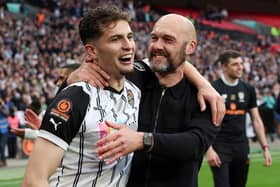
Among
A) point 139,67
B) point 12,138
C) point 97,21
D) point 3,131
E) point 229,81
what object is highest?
point 97,21

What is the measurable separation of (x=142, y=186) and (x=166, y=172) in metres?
0.16

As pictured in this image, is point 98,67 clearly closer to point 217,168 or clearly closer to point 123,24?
point 123,24

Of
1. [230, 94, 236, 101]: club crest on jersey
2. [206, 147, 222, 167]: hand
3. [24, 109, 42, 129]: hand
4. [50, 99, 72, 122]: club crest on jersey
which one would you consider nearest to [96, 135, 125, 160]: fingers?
[50, 99, 72, 122]: club crest on jersey

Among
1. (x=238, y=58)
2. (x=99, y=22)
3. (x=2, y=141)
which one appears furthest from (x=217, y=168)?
(x=2, y=141)

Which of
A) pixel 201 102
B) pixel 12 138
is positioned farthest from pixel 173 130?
pixel 12 138

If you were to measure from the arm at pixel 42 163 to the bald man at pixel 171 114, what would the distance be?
56 centimetres

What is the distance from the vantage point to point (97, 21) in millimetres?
4109

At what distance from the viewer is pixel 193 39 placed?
455cm

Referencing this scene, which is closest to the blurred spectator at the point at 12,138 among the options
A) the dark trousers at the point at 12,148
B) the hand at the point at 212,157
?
the dark trousers at the point at 12,148

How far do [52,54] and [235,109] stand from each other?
20.0 meters

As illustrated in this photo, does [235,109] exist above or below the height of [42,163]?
below

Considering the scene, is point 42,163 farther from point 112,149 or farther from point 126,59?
point 126,59

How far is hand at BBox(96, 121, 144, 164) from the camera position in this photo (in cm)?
387

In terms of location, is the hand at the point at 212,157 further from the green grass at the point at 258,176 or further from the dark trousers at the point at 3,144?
the dark trousers at the point at 3,144
